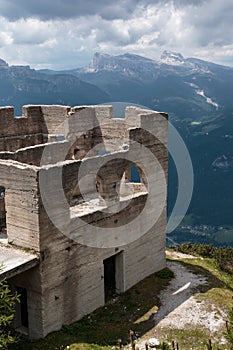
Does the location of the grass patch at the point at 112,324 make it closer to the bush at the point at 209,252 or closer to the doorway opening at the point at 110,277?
the doorway opening at the point at 110,277

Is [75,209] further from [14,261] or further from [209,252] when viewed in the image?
[209,252]

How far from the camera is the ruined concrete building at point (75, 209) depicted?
19.5 metres

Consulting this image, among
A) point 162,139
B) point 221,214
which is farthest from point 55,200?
point 221,214

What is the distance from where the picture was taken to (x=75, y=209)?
23.4m

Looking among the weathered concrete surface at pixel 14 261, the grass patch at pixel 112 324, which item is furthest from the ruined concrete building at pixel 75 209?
the grass patch at pixel 112 324

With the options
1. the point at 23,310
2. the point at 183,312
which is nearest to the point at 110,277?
the point at 183,312

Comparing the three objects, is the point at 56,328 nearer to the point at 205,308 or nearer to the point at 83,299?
the point at 83,299

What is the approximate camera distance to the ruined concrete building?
63.9 ft

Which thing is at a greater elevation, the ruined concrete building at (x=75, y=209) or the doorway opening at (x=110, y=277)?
the ruined concrete building at (x=75, y=209)

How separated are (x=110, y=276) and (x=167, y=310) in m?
4.14

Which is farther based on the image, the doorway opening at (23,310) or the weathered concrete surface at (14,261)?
the doorway opening at (23,310)

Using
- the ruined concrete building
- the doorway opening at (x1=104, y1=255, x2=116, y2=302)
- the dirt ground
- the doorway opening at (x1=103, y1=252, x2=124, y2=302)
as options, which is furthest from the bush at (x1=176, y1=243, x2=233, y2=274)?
the doorway opening at (x1=103, y1=252, x2=124, y2=302)

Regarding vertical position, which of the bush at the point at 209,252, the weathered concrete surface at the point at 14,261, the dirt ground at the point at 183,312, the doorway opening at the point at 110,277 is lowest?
the bush at the point at 209,252

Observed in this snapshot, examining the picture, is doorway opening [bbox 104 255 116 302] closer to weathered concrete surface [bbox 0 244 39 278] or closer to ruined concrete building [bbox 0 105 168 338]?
ruined concrete building [bbox 0 105 168 338]
